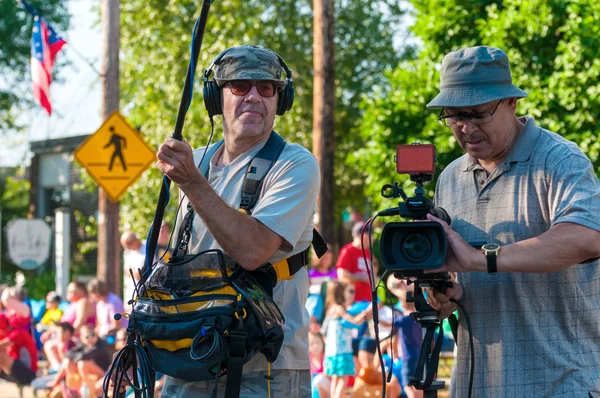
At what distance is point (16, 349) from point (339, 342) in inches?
251

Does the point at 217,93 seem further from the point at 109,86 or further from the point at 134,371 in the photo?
the point at 109,86

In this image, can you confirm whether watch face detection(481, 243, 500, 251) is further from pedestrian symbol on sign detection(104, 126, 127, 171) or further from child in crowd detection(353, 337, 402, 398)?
pedestrian symbol on sign detection(104, 126, 127, 171)

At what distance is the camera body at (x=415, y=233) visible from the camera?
3.64 meters

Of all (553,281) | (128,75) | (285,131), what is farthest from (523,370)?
(128,75)

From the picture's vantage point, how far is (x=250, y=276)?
12.8 feet

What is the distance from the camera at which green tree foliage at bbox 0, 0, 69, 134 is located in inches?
1607

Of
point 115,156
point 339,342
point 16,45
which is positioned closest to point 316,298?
point 339,342

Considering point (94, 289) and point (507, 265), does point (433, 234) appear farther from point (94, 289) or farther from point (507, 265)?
point (94, 289)

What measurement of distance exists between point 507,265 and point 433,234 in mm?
267

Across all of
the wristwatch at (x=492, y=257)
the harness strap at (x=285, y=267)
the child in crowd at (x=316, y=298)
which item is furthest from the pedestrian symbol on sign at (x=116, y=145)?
the wristwatch at (x=492, y=257)

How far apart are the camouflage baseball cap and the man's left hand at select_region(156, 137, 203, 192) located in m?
0.53

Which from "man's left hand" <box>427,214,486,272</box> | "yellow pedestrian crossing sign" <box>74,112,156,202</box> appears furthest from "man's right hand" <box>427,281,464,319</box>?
"yellow pedestrian crossing sign" <box>74,112,156,202</box>

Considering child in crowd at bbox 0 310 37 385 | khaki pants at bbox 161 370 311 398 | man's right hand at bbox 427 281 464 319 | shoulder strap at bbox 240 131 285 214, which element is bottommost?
child in crowd at bbox 0 310 37 385

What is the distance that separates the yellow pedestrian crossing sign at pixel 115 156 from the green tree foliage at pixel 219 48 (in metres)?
8.46
